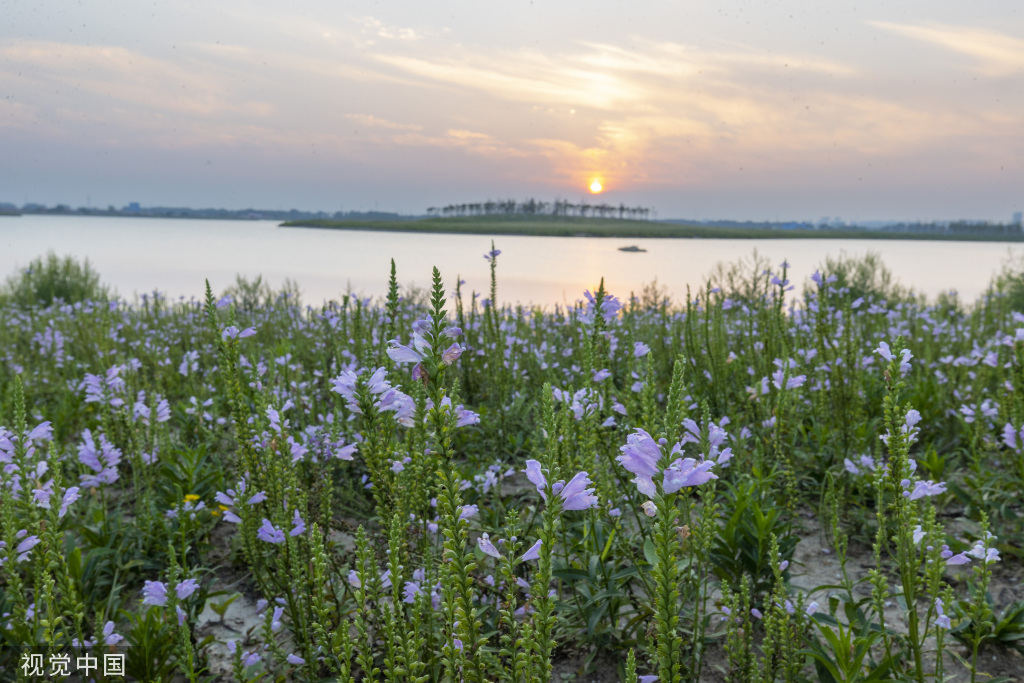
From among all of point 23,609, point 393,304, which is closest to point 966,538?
point 393,304

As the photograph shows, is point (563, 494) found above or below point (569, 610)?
above

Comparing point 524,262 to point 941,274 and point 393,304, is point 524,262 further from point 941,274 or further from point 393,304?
point 393,304

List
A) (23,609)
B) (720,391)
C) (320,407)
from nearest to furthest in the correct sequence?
1. (23,609)
2. (720,391)
3. (320,407)

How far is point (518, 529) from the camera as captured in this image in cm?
A: 125

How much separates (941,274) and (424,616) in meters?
40.4

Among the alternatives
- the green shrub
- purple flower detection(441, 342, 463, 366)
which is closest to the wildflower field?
purple flower detection(441, 342, 463, 366)

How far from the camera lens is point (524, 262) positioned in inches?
1539

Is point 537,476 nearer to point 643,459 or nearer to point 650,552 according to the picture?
point 643,459

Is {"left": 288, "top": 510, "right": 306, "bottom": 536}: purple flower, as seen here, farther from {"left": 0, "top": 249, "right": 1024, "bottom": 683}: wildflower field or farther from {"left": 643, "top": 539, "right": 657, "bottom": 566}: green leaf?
{"left": 643, "top": 539, "right": 657, "bottom": 566}: green leaf

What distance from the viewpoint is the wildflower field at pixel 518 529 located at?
1.39 metres

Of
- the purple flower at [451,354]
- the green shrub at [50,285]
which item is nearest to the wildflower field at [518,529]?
the purple flower at [451,354]

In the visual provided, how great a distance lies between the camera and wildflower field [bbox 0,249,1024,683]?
1.39 meters

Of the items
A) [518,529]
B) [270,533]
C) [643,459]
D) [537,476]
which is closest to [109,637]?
[270,533]

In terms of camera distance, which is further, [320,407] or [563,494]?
[320,407]
